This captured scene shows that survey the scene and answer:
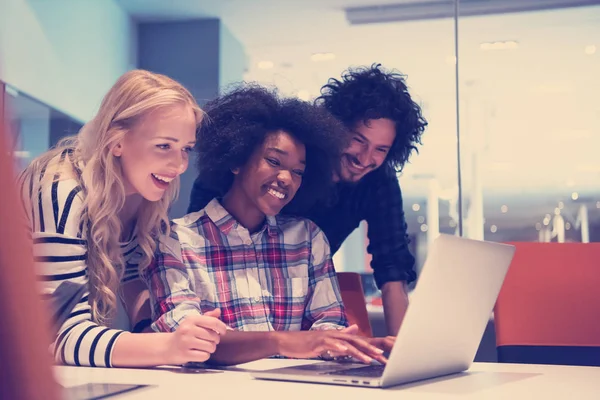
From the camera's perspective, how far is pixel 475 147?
15.1 ft

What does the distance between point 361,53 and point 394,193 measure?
2938mm

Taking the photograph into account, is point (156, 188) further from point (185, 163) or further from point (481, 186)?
point (481, 186)

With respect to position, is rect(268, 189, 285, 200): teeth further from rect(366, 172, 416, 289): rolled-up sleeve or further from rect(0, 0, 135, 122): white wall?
rect(0, 0, 135, 122): white wall

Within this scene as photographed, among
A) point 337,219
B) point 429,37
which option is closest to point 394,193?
point 337,219

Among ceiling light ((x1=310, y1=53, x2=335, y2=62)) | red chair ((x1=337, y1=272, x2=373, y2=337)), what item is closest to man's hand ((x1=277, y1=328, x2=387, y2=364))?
red chair ((x1=337, y1=272, x2=373, y2=337))

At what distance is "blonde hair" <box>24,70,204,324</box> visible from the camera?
1.41m

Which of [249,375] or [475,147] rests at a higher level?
[475,147]

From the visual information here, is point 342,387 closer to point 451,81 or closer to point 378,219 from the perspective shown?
point 378,219

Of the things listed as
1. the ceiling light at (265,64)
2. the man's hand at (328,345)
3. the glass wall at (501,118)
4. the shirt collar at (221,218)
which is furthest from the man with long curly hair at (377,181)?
the ceiling light at (265,64)

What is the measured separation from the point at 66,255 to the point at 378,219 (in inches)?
46.8

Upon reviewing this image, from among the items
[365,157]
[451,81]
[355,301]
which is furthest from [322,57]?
[355,301]

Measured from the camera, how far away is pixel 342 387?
0.98 m

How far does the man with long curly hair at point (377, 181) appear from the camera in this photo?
7.08 ft

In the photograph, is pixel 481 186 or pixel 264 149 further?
pixel 481 186
